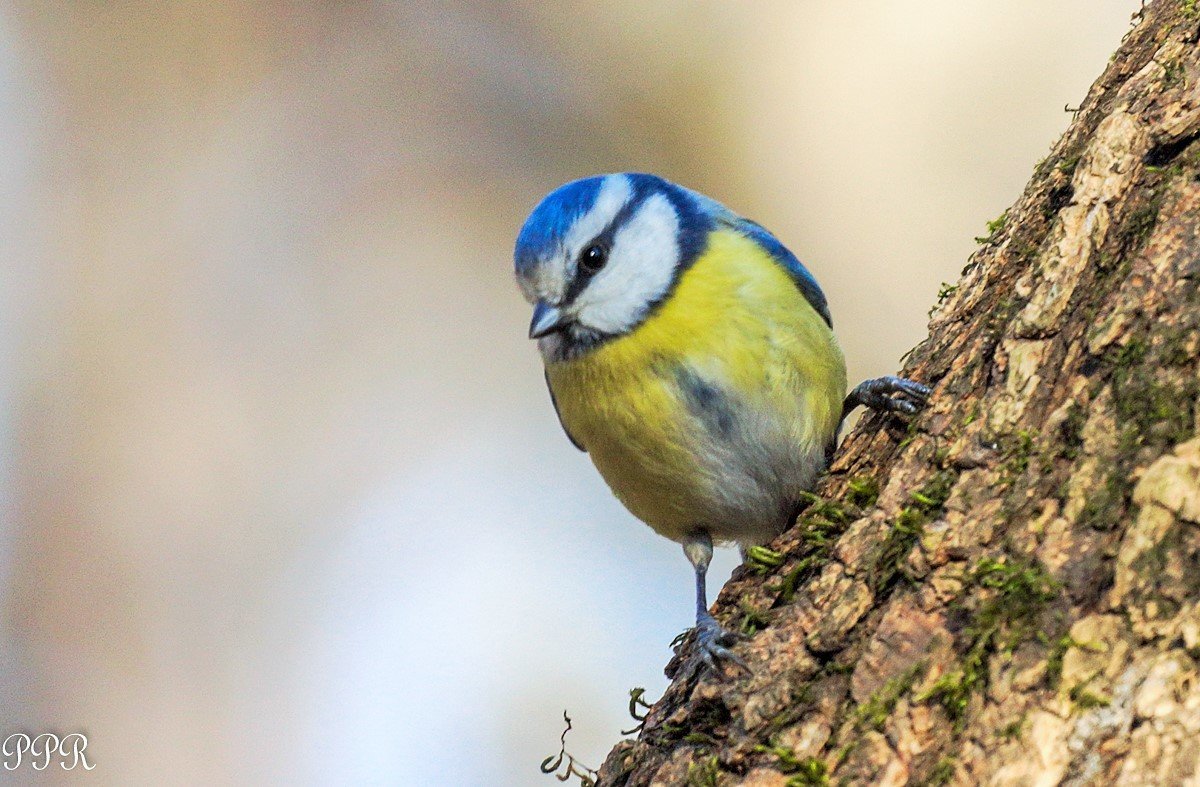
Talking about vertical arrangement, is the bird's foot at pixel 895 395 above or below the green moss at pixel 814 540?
above

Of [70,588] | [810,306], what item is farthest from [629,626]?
[810,306]

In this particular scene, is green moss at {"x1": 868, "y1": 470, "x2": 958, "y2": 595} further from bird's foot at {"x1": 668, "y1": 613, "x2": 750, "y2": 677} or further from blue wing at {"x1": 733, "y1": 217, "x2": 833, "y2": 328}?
blue wing at {"x1": 733, "y1": 217, "x2": 833, "y2": 328}

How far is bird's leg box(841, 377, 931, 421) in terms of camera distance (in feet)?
5.69

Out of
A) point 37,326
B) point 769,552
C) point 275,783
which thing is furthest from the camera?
point 37,326

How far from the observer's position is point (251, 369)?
4586mm

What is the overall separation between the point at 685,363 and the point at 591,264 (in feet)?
1.09

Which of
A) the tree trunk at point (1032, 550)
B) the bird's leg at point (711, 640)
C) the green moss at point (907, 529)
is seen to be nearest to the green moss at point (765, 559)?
the tree trunk at point (1032, 550)

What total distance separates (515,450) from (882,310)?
1.78m

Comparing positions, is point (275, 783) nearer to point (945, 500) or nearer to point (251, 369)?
point (251, 369)

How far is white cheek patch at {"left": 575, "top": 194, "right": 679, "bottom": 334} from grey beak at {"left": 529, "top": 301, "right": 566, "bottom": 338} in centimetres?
4

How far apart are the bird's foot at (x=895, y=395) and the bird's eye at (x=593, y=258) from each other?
655 millimetres

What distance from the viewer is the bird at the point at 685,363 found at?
2166 mm

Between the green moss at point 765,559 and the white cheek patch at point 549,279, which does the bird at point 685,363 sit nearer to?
the white cheek patch at point 549,279

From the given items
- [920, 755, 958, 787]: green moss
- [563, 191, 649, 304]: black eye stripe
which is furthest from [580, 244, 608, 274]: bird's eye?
[920, 755, 958, 787]: green moss
